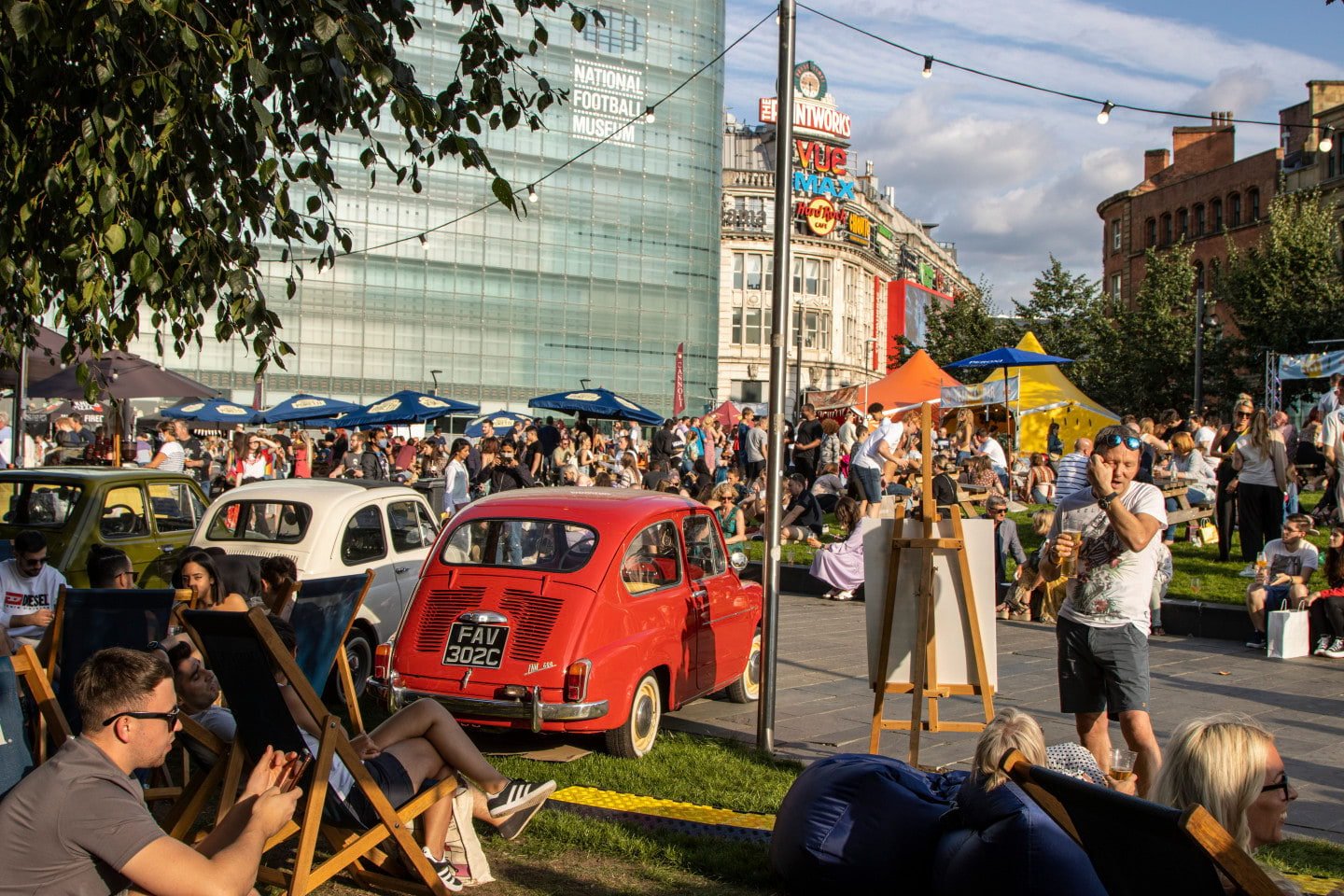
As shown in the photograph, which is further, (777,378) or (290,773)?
(777,378)

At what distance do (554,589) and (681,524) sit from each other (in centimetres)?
142

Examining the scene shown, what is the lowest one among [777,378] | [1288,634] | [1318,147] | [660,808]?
[660,808]

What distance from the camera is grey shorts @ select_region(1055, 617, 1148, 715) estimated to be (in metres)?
5.78

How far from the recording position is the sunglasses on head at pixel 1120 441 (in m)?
5.80

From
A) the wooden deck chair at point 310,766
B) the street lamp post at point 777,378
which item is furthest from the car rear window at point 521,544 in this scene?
the wooden deck chair at point 310,766

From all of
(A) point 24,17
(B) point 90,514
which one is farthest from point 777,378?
(B) point 90,514

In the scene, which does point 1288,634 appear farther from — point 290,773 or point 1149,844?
point 290,773

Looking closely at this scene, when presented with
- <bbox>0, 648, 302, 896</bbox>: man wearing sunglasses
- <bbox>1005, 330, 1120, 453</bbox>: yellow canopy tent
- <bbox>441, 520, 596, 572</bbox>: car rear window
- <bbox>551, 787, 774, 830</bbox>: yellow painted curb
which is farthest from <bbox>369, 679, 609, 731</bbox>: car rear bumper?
<bbox>1005, 330, 1120, 453</bbox>: yellow canopy tent

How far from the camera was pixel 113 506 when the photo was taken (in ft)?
36.5

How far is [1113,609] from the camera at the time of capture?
5.82 meters

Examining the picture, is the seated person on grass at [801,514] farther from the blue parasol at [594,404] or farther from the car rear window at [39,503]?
the car rear window at [39,503]

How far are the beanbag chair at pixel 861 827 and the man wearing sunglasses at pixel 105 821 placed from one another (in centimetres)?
224

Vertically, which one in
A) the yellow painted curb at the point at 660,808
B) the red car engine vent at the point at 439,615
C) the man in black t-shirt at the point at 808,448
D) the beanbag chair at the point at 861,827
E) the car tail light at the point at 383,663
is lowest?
the yellow painted curb at the point at 660,808

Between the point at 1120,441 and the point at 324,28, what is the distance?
435cm
